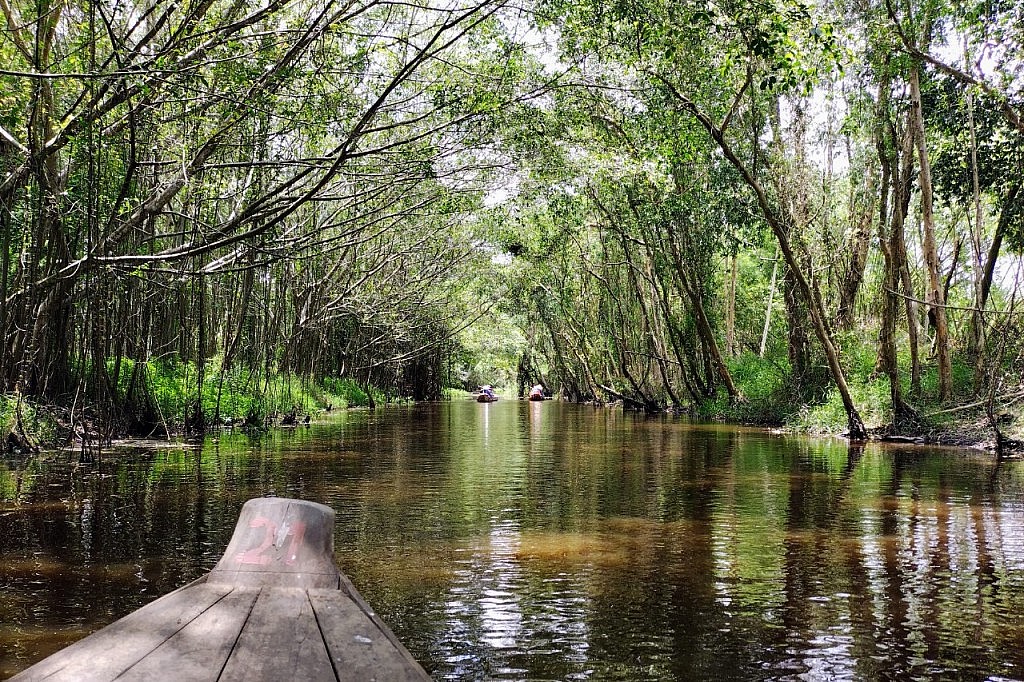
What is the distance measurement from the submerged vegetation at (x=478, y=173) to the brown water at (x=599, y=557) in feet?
10.4

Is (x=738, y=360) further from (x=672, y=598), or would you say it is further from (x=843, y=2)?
(x=672, y=598)

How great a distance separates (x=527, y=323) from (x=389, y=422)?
70.7 ft

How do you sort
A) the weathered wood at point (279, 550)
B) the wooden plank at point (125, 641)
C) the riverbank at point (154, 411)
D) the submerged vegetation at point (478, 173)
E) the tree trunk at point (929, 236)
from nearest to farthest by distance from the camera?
1. the wooden plank at point (125, 641)
2. the weathered wood at point (279, 550)
3. the submerged vegetation at point (478, 173)
4. the riverbank at point (154, 411)
5. the tree trunk at point (929, 236)

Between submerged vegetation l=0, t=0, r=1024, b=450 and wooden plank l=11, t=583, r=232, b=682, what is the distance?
6664 mm

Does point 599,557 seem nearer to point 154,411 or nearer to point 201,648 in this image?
point 201,648

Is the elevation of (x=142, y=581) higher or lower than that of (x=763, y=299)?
lower

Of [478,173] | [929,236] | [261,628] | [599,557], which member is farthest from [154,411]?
[261,628]

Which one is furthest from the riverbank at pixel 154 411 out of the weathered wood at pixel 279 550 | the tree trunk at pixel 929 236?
the tree trunk at pixel 929 236

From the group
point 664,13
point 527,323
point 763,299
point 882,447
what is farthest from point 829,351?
point 527,323

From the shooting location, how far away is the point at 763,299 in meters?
37.8

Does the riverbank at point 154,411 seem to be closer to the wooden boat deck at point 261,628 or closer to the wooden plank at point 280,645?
the wooden boat deck at point 261,628

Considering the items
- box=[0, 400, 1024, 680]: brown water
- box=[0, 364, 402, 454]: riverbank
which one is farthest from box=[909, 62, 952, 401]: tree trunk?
box=[0, 364, 402, 454]: riverbank

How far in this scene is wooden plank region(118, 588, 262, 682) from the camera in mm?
2436

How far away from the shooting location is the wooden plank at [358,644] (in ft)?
8.39
